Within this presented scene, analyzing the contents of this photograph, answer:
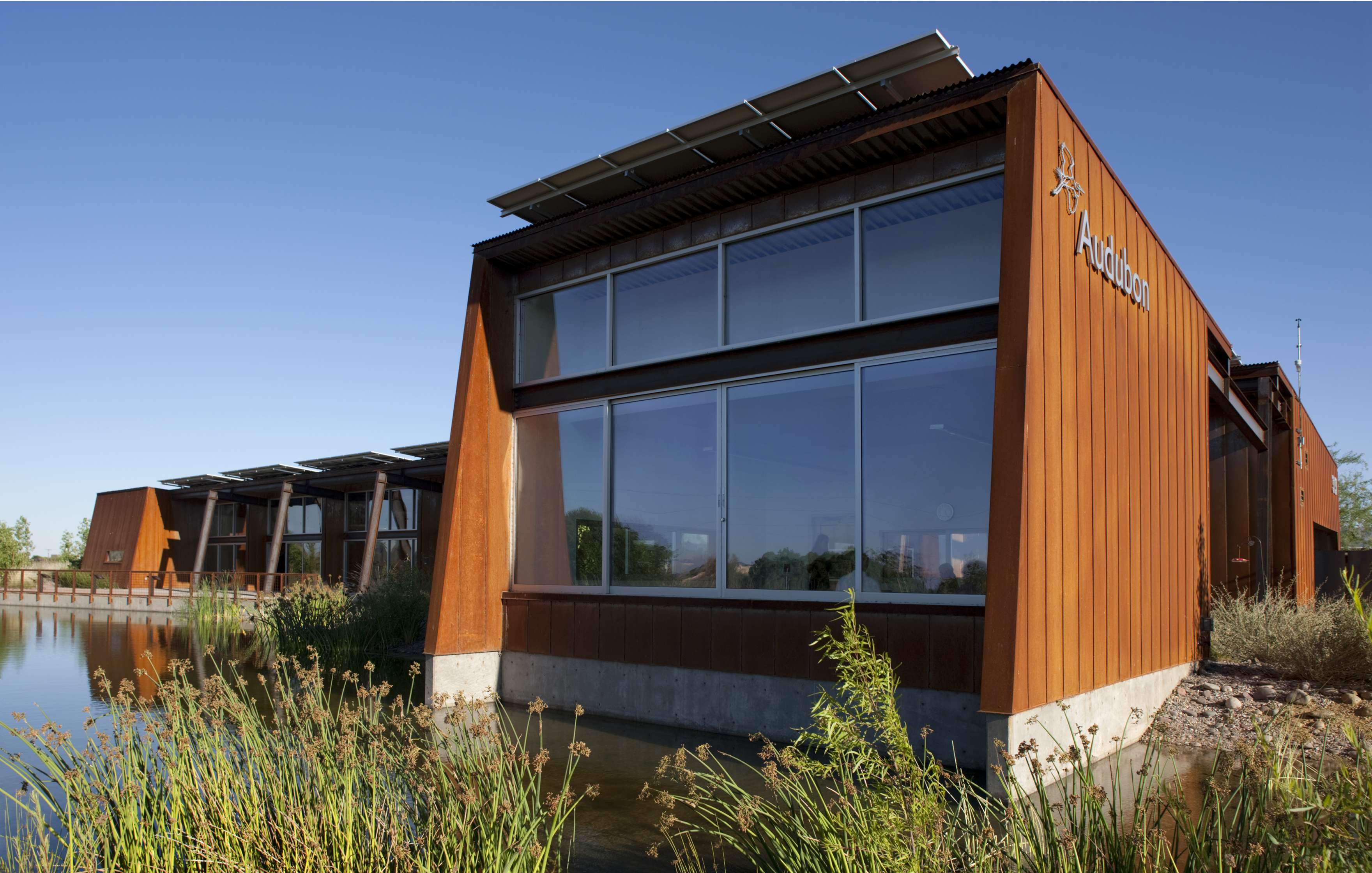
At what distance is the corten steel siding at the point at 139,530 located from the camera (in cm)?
3052

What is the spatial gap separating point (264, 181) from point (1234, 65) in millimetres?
13390

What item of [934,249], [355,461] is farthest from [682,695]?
[355,461]

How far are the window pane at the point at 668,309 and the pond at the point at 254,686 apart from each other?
352 cm

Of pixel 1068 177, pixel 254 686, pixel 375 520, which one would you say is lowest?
pixel 254 686

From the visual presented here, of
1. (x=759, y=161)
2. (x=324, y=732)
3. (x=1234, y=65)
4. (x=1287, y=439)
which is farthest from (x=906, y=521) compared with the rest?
(x=1287, y=439)

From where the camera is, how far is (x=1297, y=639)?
8.46 m

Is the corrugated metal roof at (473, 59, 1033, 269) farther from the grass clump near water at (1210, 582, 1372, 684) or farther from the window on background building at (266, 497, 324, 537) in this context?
the window on background building at (266, 497, 324, 537)

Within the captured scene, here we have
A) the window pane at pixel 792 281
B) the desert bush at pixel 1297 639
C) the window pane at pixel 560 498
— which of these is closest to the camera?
the window pane at pixel 792 281

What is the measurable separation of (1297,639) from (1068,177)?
17.2 ft

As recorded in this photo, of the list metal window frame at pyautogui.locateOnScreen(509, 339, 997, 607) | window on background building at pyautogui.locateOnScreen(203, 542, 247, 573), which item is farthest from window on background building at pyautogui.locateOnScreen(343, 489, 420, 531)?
metal window frame at pyautogui.locateOnScreen(509, 339, 997, 607)

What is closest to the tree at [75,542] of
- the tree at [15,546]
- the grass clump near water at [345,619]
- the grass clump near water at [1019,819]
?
the tree at [15,546]

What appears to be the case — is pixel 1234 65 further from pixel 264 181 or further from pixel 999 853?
pixel 264 181

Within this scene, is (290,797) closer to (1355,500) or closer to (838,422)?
(838,422)

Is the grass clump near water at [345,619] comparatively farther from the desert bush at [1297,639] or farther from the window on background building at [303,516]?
the window on background building at [303,516]
